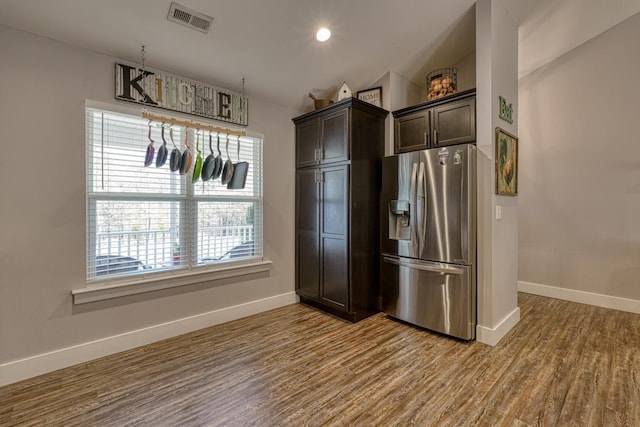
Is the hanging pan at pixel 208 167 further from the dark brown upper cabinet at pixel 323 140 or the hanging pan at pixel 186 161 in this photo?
the dark brown upper cabinet at pixel 323 140

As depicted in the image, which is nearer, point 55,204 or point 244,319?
point 55,204

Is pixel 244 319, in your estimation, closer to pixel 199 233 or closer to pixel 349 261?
pixel 199 233

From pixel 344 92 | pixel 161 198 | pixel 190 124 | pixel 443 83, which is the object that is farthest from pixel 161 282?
pixel 443 83

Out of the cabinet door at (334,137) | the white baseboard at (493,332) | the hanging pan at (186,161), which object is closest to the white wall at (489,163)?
the white baseboard at (493,332)

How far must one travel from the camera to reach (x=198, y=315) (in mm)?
2945

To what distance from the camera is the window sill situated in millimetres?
2349

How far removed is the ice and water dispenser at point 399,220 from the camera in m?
2.99

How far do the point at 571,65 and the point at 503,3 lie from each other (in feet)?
5.92

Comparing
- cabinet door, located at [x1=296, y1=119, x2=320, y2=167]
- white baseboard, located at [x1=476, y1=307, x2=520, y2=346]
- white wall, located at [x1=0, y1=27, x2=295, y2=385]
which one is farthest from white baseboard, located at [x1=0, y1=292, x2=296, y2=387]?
white baseboard, located at [x1=476, y1=307, x2=520, y2=346]

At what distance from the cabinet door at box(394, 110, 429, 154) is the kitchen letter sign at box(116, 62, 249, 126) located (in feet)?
5.56

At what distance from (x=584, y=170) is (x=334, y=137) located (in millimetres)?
3142

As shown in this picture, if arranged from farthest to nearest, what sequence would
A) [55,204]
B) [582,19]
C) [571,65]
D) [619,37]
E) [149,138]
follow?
[571,65]
[619,37]
[582,19]
[149,138]
[55,204]

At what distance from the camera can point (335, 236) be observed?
126 inches

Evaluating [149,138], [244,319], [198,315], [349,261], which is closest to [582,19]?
[349,261]
